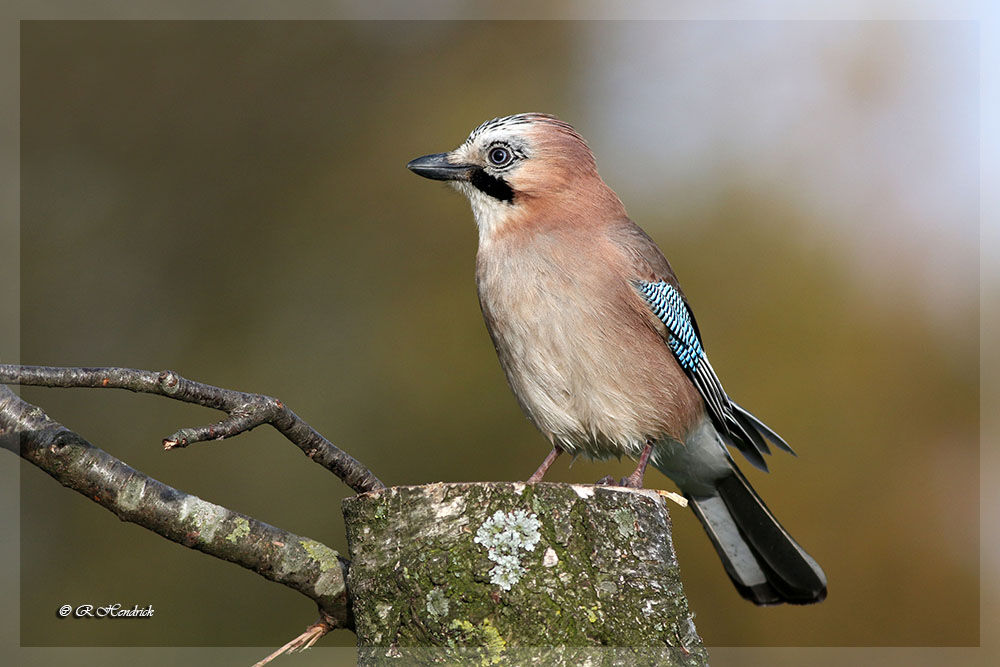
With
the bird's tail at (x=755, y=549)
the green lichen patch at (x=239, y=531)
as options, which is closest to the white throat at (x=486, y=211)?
the bird's tail at (x=755, y=549)

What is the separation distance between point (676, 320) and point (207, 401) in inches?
88.6

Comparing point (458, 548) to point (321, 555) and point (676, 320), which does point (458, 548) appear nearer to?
point (321, 555)

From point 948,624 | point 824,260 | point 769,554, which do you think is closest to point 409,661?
point 769,554

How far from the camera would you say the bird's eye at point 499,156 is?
162 inches

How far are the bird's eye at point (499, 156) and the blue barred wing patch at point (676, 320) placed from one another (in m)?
0.75

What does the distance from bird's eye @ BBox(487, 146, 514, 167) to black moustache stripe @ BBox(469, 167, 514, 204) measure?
59mm

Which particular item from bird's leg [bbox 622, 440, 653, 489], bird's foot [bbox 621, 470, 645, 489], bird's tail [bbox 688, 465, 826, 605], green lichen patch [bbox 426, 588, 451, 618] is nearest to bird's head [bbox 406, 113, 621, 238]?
bird's leg [bbox 622, 440, 653, 489]

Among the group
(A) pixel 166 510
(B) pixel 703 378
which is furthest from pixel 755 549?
(A) pixel 166 510

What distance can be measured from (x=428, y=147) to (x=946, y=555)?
466cm

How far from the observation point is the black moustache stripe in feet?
13.5

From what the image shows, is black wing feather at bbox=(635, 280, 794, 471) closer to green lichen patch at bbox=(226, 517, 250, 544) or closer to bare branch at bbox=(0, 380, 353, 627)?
bare branch at bbox=(0, 380, 353, 627)

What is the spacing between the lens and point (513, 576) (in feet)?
7.52

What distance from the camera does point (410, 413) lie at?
710 centimetres

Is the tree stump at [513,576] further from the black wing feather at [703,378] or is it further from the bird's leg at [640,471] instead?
the black wing feather at [703,378]
